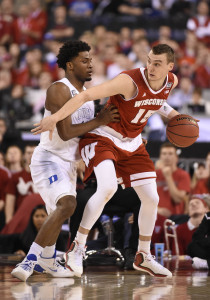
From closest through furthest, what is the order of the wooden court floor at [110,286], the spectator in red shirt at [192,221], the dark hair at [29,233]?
the wooden court floor at [110,286], the dark hair at [29,233], the spectator in red shirt at [192,221]

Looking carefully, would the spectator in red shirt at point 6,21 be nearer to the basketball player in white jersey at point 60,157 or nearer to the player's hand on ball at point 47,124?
the basketball player in white jersey at point 60,157

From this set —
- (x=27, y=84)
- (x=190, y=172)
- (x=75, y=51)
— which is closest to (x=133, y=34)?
(x=27, y=84)

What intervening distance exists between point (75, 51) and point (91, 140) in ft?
2.79

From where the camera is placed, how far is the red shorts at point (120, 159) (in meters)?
5.63

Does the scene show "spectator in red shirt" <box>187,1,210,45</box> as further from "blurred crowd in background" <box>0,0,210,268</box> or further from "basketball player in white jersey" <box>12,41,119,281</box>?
"basketball player in white jersey" <box>12,41,119,281</box>

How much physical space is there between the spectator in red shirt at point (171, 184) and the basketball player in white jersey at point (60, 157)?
3.18 m

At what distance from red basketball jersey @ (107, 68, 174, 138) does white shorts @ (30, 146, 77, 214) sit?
0.55m

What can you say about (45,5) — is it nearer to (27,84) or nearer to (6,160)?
(27,84)

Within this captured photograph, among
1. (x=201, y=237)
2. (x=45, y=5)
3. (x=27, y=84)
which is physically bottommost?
(x=201, y=237)

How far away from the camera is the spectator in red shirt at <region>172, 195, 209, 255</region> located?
820cm

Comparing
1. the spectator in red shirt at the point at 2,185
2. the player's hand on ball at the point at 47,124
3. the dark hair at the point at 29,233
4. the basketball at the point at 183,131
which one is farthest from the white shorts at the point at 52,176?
the spectator in red shirt at the point at 2,185

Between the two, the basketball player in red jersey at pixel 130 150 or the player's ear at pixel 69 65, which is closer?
the basketball player in red jersey at pixel 130 150

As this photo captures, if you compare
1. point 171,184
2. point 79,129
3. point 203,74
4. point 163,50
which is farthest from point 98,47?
point 79,129

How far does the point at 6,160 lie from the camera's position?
9609 mm
